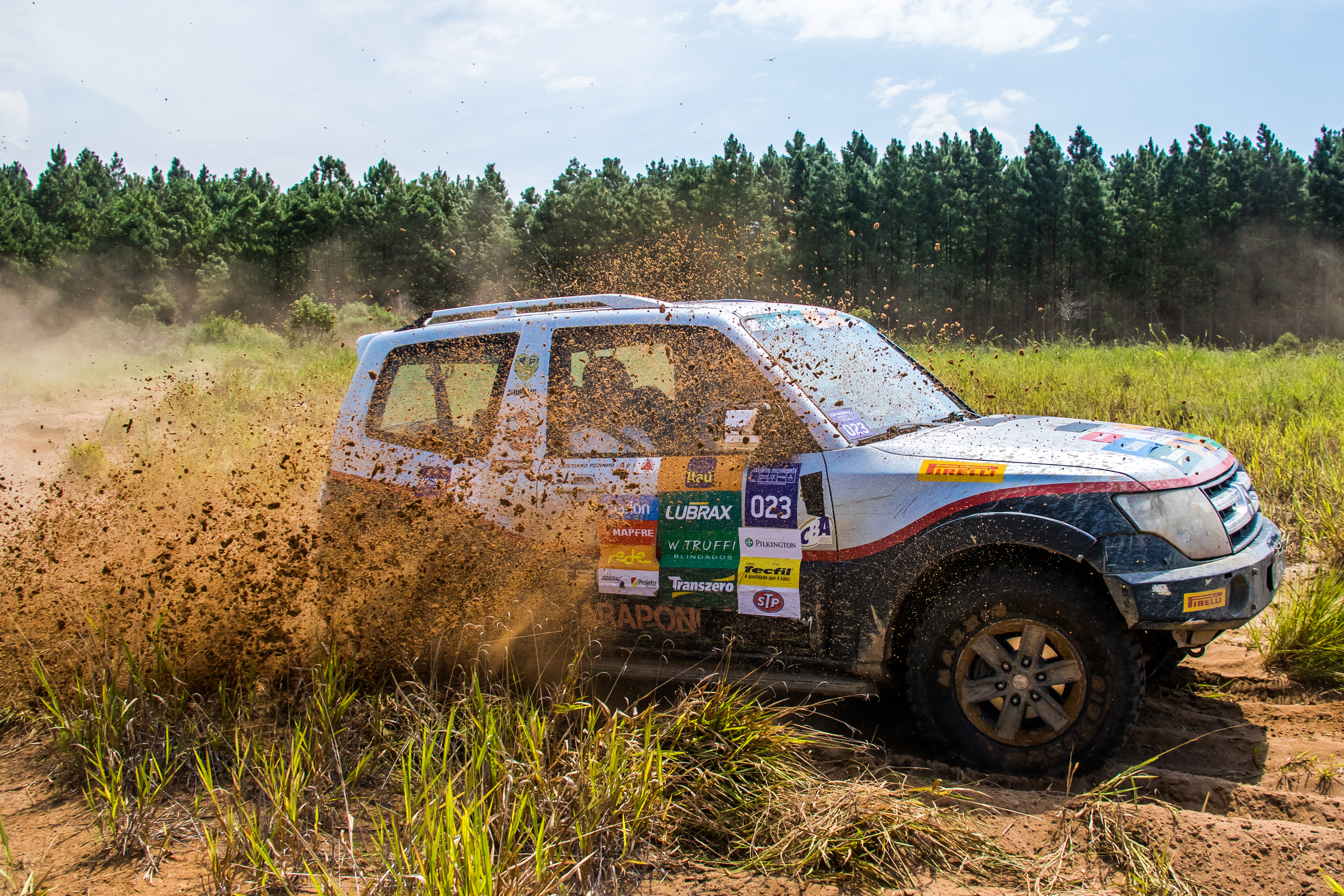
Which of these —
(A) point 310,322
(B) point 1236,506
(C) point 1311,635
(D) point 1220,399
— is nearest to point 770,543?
(B) point 1236,506

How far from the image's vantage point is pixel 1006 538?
3234 millimetres

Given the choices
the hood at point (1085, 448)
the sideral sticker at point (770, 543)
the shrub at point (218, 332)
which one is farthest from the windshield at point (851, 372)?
the shrub at point (218, 332)

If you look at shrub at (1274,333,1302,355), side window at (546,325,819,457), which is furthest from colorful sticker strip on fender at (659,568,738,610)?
shrub at (1274,333,1302,355)

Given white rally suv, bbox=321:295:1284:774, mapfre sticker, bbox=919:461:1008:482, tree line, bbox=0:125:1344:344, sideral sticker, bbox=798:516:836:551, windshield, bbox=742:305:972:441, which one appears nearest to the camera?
white rally suv, bbox=321:295:1284:774

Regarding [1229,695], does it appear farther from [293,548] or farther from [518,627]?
[293,548]

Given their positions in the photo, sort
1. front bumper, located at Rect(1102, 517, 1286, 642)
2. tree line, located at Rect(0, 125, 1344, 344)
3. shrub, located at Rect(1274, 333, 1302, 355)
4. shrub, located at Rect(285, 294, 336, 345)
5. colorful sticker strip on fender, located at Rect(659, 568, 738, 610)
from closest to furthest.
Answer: front bumper, located at Rect(1102, 517, 1286, 642) → colorful sticker strip on fender, located at Rect(659, 568, 738, 610) → shrub, located at Rect(1274, 333, 1302, 355) → shrub, located at Rect(285, 294, 336, 345) → tree line, located at Rect(0, 125, 1344, 344)

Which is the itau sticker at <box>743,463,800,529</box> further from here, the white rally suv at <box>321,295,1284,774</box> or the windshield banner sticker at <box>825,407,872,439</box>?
the windshield banner sticker at <box>825,407,872,439</box>

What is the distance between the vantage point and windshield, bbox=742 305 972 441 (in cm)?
379

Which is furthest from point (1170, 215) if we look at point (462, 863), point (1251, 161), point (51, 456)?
point (462, 863)

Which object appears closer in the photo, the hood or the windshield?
the hood

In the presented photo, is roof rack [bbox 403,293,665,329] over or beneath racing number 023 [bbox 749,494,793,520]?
over

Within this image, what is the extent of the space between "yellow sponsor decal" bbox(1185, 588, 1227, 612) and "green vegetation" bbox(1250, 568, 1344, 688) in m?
1.26

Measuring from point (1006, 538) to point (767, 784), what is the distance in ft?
4.12

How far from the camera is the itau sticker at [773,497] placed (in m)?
3.51
